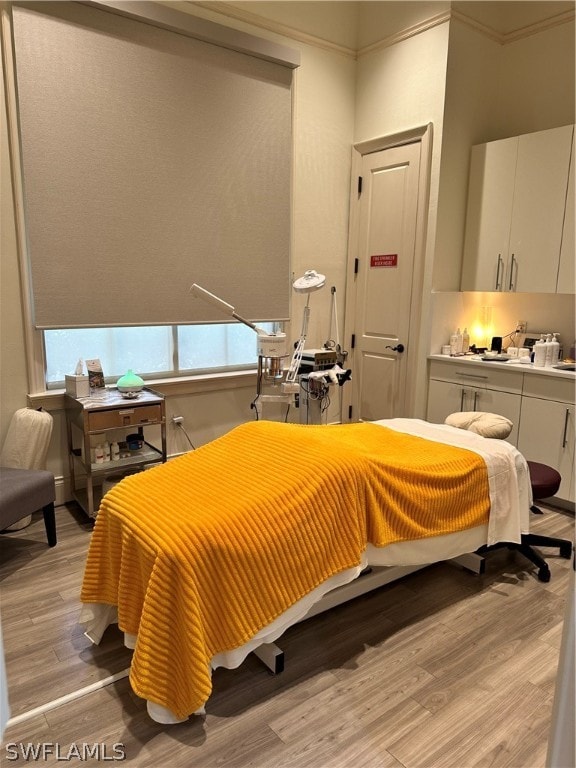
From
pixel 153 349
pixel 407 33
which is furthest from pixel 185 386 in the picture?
pixel 407 33

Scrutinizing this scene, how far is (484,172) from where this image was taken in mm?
3691

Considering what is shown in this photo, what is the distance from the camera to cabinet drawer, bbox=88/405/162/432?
2.89 meters

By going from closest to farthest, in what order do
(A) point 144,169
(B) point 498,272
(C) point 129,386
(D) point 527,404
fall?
1. (C) point 129,386
2. (A) point 144,169
3. (D) point 527,404
4. (B) point 498,272

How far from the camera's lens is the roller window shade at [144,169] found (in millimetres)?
2871

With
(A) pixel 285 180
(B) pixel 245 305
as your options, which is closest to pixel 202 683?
(B) pixel 245 305

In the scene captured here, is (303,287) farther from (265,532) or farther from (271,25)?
(271,25)

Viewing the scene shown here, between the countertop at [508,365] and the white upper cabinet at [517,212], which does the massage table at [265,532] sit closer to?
the countertop at [508,365]

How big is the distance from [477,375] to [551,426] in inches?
23.2

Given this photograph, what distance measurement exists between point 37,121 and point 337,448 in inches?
94.1

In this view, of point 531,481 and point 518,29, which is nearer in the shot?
point 531,481

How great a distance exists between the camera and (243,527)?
170cm

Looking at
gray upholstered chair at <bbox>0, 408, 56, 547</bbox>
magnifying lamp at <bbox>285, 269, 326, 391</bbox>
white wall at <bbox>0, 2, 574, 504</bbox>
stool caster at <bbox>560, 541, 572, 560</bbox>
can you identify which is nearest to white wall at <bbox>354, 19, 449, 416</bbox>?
white wall at <bbox>0, 2, 574, 504</bbox>

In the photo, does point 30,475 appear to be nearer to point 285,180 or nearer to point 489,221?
point 285,180

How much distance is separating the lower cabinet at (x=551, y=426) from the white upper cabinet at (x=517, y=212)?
67 centimetres
